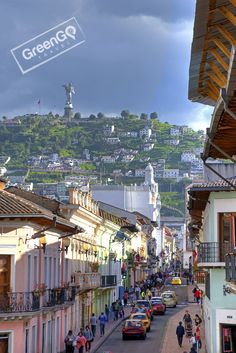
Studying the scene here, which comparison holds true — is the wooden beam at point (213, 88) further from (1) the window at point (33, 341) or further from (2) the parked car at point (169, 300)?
(2) the parked car at point (169, 300)

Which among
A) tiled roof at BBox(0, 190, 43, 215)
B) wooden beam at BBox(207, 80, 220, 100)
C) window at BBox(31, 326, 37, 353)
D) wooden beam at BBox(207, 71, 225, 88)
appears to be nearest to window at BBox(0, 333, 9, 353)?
window at BBox(31, 326, 37, 353)

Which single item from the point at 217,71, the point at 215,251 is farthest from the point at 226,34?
the point at 215,251

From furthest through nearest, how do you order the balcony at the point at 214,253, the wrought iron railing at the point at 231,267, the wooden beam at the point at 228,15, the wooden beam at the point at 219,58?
the balcony at the point at 214,253, the wrought iron railing at the point at 231,267, the wooden beam at the point at 219,58, the wooden beam at the point at 228,15

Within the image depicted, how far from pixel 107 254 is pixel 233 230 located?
118 ft

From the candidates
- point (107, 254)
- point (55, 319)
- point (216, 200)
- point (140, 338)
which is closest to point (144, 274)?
point (107, 254)

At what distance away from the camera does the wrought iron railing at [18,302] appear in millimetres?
27594

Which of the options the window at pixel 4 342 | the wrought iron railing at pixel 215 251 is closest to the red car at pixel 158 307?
Result: the wrought iron railing at pixel 215 251

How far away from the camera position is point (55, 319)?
35.8 metres

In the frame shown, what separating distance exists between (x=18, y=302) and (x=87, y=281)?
18549 mm

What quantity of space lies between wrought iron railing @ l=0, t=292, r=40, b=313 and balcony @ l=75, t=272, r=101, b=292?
13.6 m

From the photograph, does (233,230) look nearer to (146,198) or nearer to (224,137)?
(224,137)

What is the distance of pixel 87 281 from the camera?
4638 centimetres

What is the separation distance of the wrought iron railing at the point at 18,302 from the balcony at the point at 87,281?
13.6 meters

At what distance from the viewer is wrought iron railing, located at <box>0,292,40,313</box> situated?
27.6 m
